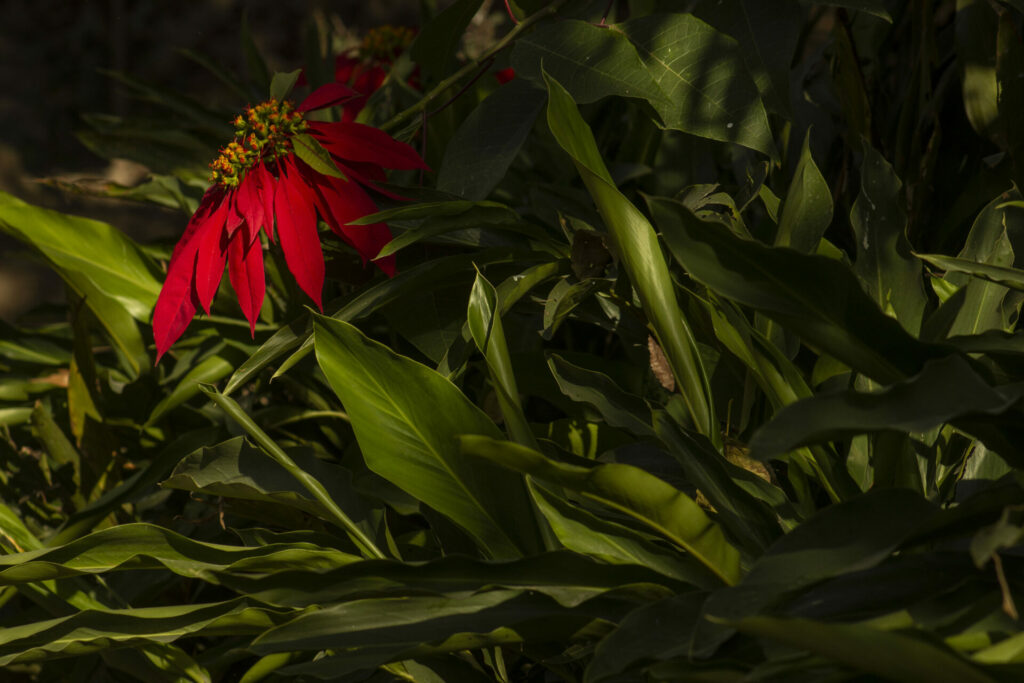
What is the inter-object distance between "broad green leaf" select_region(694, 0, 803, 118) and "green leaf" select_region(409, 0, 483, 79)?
0.54 ft

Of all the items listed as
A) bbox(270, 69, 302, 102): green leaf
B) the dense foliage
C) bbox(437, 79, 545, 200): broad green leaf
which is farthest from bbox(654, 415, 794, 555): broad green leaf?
bbox(270, 69, 302, 102): green leaf

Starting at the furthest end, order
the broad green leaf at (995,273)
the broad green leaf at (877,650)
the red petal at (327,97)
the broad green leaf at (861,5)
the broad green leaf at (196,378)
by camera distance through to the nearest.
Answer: the broad green leaf at (196,378) < the red petal at (327,97) < the broad green leaf at (861,5) < the broad green leaf at (995,273) < the broad green leaf at (877,650)

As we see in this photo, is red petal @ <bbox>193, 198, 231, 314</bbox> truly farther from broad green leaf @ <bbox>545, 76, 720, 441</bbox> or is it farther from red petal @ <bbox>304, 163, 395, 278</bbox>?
broad green leaf @ <bbox>545, 76, 720, 441</bbox>

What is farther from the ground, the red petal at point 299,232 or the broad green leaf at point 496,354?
the red petal at point 299,232

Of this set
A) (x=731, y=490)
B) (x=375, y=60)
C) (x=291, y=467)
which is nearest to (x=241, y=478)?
(x=291, y=467)

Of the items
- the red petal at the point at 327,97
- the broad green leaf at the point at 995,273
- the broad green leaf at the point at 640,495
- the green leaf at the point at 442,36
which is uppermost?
the green leaf at the point at 442,36

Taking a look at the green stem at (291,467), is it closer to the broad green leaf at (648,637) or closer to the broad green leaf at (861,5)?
the broad green leaf at (648,637)

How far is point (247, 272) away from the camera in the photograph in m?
0.52

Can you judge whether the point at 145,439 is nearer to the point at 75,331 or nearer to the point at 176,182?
the point at 75,331

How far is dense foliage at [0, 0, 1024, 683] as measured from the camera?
316 millimetres

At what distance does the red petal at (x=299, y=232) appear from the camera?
0.50 meters

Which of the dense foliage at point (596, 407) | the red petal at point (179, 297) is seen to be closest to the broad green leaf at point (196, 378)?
the dense foliage at point (596, 407)

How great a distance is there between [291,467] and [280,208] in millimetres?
165

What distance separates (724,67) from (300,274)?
0.26 metres
